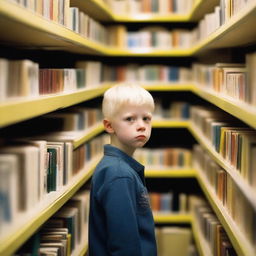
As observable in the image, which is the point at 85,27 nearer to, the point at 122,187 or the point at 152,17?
the point at 152,17

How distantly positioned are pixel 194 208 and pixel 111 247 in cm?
269

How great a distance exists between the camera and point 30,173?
2020mm

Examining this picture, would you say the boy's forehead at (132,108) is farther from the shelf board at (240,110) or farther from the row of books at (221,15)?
the row of books at (221,15)

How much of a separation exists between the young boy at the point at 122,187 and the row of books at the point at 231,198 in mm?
439

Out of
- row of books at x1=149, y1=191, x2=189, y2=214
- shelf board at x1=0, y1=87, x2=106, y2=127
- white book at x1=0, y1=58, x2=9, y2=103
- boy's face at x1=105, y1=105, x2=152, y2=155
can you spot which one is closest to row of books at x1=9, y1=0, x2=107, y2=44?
white book at x1=0, y1=58, x2=9, y2=103

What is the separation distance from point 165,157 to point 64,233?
261 cm

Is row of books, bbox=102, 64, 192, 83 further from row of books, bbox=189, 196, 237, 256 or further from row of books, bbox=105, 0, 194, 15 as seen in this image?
row of books, bbox=189, 196, 237, 256

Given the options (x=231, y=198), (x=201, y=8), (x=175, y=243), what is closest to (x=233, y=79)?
(x=231, y=198)

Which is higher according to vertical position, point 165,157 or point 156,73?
point 156,73

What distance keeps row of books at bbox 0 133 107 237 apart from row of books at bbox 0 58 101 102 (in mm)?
230

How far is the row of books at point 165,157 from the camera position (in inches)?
198

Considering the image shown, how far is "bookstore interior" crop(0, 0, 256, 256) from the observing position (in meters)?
1.94

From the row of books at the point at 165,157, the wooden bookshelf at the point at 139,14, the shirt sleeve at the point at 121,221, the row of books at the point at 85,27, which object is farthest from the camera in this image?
the row of books at the point at 165,157

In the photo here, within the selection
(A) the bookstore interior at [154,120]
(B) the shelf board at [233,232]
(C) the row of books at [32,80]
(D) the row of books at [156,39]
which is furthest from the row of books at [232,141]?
(D) the row of books at [156,39]
